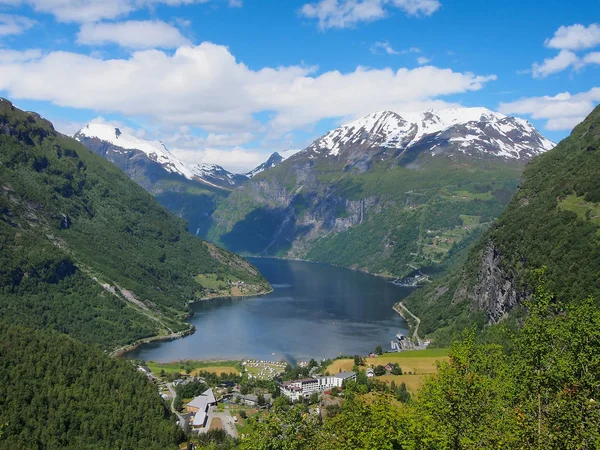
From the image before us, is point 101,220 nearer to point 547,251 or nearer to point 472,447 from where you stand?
point 547,251

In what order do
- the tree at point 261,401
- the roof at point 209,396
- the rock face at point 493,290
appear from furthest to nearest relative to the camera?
the rock face at point 493,290 < the roof at point 209,396 < the tree at point 261,401

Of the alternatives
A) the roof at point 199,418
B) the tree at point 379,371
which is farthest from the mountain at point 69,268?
the tree at point 379,371

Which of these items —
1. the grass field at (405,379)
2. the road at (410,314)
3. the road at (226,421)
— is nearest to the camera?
the road at (226,421)

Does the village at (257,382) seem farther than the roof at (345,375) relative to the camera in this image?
No

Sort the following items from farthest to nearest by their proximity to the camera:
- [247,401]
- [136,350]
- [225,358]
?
[136,350] < [225,358] < [247,401]

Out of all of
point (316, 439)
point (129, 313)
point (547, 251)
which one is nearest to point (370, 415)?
point (316, 439)

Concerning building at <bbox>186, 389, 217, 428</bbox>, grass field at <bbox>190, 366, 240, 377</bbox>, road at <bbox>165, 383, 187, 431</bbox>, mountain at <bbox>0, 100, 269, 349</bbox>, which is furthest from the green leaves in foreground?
mountain at <bbox>0, 100, 269, 349</bbox>

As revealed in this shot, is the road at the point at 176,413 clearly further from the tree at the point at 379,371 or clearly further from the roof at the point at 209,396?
the tree at the point at 379,371

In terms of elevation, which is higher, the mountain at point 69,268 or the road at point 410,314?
the mountain at point 69,268
